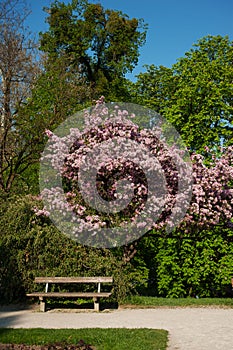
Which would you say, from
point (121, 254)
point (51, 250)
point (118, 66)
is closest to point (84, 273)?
point (51, 250)

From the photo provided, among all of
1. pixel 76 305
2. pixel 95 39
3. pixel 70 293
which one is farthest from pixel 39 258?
pixel 95 39

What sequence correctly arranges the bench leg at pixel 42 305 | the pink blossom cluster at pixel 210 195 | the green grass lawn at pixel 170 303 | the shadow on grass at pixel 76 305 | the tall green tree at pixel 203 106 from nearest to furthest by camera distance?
the bench leg at pixel 42 305, the shadow on grass at pixel 76 305, the green grass lawn at pixel 170 303, the pink blossom cluster at pixel 210 195, the tall green tree at pixel 203 106

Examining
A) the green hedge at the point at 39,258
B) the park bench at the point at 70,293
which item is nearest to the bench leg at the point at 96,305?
the park bench at the point at 70,293

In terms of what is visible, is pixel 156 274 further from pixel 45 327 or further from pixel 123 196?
pixel 45 327

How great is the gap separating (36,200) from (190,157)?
4.05m

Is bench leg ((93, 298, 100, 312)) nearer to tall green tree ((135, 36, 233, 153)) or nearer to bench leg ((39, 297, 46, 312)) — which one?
bench leg ((39, 297, 46, 312))

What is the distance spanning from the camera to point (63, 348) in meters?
6.12

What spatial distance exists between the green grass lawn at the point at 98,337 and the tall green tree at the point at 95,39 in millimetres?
16951

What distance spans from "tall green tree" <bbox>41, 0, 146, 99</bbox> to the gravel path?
14870 mm

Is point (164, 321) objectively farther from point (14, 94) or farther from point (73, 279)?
point (14, 94)

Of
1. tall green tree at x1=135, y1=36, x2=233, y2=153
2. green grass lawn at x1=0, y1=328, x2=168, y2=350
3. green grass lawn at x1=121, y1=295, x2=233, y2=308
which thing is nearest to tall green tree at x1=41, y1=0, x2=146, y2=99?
tall green tree at x1=135, y1=36, x2=233, y2=153

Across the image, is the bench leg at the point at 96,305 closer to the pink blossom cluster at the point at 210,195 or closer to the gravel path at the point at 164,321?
the gravel path at the point at 164,321

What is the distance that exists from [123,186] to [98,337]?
4.42m

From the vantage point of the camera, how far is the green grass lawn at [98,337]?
6.49m
